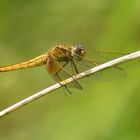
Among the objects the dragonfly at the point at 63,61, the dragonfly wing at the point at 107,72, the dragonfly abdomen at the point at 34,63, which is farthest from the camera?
the dragonfly abdomen at the point at 34,63

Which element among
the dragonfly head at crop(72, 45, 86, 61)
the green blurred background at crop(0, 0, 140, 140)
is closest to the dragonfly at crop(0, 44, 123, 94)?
the dragonfly head at crop(72, 45, 86, 61)

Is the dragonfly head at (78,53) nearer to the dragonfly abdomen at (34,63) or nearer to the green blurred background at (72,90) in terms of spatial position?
the green blurred background at (72,90)

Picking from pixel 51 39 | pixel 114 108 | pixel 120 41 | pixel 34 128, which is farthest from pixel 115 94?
pixel 51 39

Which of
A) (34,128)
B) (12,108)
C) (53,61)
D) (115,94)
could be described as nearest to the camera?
(12,108)

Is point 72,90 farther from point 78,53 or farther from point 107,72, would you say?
point 107,72

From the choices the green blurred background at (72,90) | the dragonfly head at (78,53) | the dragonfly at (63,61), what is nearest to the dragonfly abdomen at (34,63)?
the dragonfly at (63,61)

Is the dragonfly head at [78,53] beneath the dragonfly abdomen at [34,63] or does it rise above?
beneath

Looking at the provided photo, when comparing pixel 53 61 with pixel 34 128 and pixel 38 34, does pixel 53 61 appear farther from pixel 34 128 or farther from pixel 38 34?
pixel 38 34
